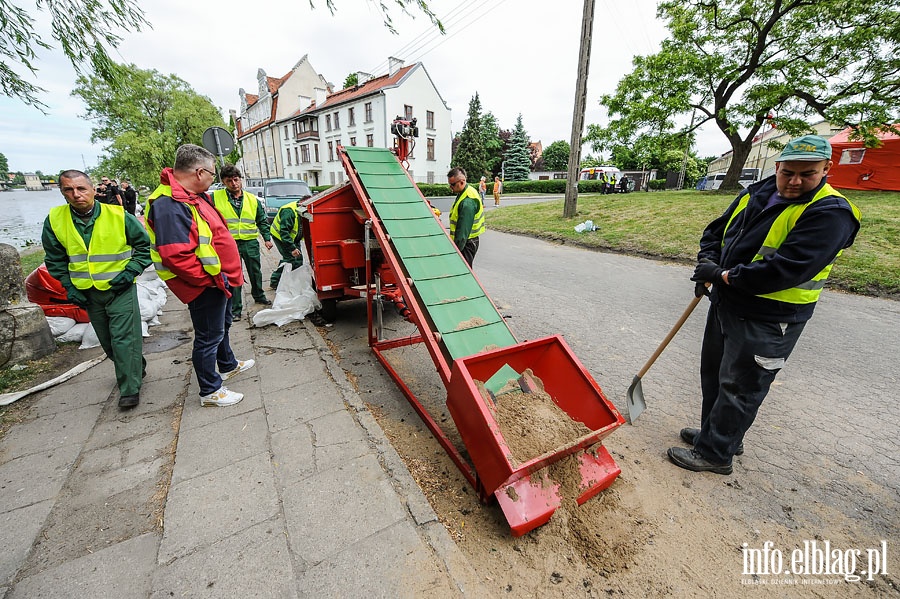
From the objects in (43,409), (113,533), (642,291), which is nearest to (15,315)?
(43,409)

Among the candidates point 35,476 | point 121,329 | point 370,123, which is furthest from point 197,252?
point 370,123

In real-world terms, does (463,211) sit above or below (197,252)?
above

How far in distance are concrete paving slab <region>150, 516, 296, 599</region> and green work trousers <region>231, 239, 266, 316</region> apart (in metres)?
3.73

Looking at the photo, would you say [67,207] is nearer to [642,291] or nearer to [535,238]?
[642,291]

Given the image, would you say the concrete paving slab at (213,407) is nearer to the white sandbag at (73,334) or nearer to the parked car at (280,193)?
the white sandbag at (73,334)

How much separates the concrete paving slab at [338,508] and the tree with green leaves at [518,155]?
49.3m

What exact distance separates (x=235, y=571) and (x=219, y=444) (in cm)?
111

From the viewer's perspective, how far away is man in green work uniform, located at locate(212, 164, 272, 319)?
4.86 meters

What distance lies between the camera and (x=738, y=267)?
2078 millimetres

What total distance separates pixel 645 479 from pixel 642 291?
4586 mm

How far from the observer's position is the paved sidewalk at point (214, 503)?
172 cm

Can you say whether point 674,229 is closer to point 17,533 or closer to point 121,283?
point 121,283

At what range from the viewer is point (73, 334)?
13.7 ft

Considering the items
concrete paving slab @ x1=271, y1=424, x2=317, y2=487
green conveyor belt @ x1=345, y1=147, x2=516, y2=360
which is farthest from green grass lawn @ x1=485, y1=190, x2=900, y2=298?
concrete paving slab @ x1=271, y1=424, x2=317, y2=487
